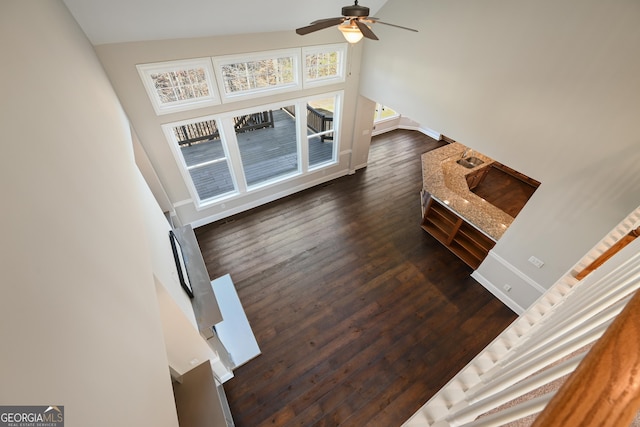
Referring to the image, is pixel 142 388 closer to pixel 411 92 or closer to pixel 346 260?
pixel 346 260

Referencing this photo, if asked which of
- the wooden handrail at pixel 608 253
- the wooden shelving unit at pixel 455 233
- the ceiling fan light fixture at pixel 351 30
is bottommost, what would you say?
the wooden shelving unit at pixel 455 233

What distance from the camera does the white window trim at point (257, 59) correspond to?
13.4ft

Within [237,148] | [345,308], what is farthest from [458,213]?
[237,148]

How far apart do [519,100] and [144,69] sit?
16.0 ft

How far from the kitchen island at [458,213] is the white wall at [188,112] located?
2.21m

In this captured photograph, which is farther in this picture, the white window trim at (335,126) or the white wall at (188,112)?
the white window trim at (335,126)

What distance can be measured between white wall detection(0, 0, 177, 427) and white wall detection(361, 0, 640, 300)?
4.13 metres

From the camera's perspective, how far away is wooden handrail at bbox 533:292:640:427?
1.48 ft

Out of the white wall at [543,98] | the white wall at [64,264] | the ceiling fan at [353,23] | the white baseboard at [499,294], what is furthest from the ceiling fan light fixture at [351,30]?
the white baseboard at [499,294]

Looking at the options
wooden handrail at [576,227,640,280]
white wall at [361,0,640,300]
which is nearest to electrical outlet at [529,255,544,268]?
white wall at [361,0,640,300]

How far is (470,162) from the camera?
6320 mm

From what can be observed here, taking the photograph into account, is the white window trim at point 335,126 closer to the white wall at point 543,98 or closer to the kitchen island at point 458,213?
the white wall at point 543,98

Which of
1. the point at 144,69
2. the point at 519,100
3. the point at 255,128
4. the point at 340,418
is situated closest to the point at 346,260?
the point at 340,418

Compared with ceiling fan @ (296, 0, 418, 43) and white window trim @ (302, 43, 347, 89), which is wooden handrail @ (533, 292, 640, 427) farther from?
white window trim @ (302, 43, 347, 89)
